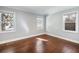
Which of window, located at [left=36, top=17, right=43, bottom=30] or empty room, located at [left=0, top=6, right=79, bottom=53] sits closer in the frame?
empty room, located at [left=0, top=6, right=79, bottom=53]

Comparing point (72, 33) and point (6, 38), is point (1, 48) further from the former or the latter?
point (72, 33)

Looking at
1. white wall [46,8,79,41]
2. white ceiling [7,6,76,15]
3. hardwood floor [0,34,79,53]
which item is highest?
white ceiling [7,6,76,15]

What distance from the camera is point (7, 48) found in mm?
1954

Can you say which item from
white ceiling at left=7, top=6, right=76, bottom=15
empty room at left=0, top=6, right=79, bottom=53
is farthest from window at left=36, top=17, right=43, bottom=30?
white ceiling at left=7, top=6, right=76, bottom=15

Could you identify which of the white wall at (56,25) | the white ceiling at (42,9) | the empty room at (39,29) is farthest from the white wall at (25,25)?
the white wall at (56,25)

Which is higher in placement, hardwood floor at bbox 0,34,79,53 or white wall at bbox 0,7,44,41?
white wall at bbox 0,7,44,41

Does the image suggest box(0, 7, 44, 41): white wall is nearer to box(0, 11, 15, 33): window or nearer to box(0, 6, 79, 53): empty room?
box(0, 6, 79, 53): empty room

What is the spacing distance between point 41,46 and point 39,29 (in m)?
0.41

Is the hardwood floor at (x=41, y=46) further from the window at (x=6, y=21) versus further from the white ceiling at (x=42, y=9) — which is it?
the white ceiling at (x=42, y=9)

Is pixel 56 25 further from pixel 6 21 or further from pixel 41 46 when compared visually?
pixel 6 21

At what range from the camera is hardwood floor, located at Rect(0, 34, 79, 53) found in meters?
1.97

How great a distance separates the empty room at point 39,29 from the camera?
1.93 meters

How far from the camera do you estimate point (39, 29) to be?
2.07m
